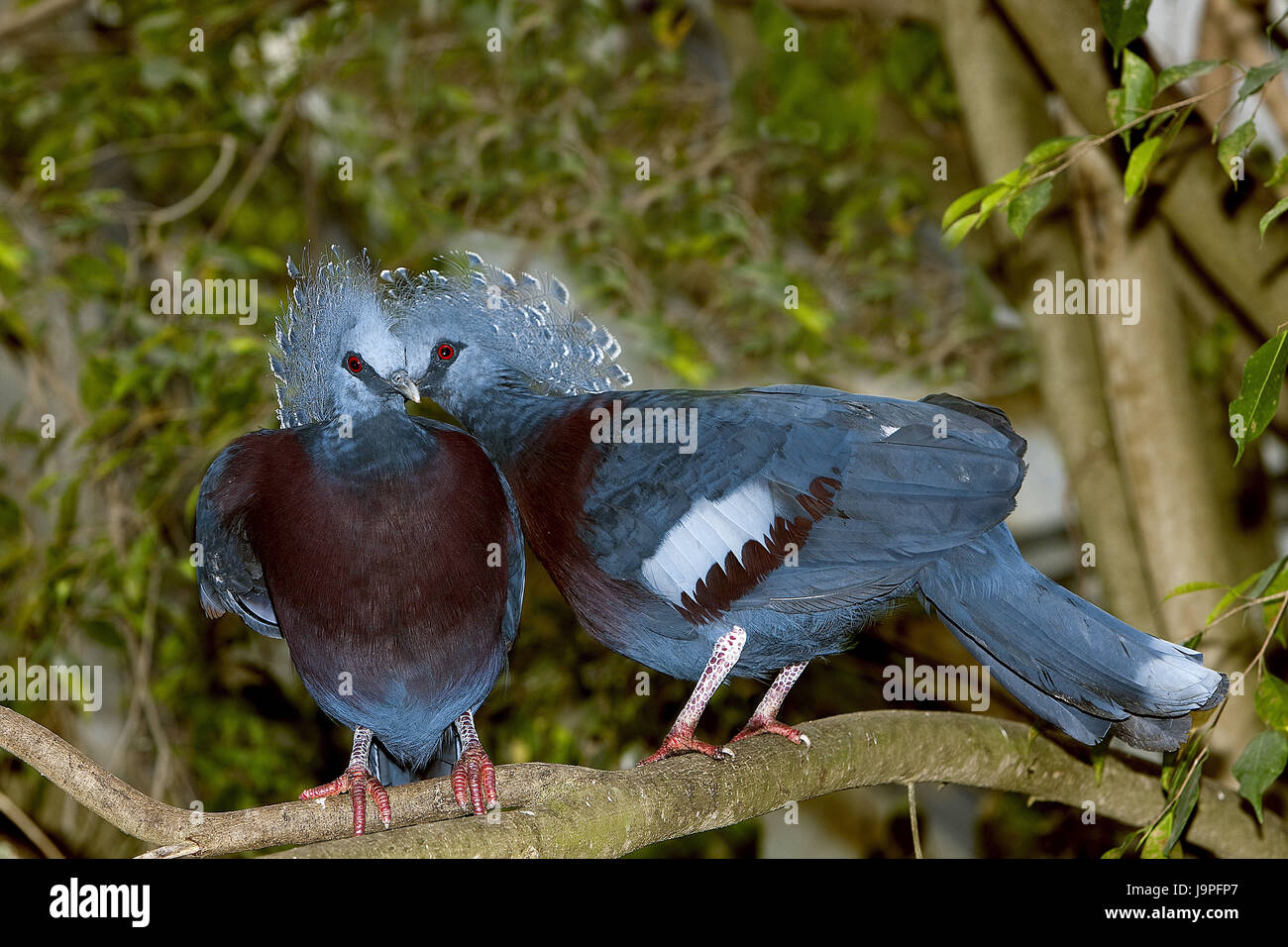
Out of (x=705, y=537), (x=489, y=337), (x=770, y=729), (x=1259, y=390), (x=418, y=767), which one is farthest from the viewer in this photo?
(x=418, y=767)

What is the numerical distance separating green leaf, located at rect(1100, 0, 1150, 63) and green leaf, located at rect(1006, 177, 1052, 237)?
19 centimetres

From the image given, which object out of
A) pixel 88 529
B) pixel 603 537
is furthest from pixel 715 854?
pixel 603 537

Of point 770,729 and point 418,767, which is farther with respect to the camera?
point 418,767

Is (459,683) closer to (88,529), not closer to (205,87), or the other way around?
(88,529)

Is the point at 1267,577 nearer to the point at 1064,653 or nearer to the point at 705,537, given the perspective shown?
the point at 1064,653

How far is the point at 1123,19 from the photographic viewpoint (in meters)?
1.47

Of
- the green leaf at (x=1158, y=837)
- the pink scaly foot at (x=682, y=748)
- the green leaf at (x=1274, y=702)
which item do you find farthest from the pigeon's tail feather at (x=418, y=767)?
the green leaf at (x=1274, y=702)

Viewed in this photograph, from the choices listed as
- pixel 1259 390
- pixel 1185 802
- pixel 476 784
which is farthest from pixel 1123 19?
pixel 476 784

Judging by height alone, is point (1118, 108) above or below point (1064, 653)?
above

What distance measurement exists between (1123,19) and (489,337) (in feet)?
2.86

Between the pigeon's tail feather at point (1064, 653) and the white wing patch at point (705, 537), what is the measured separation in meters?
0.21

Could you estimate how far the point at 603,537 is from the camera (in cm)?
138

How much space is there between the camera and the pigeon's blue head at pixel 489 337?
4.73 feet

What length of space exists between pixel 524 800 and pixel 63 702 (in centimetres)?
189
